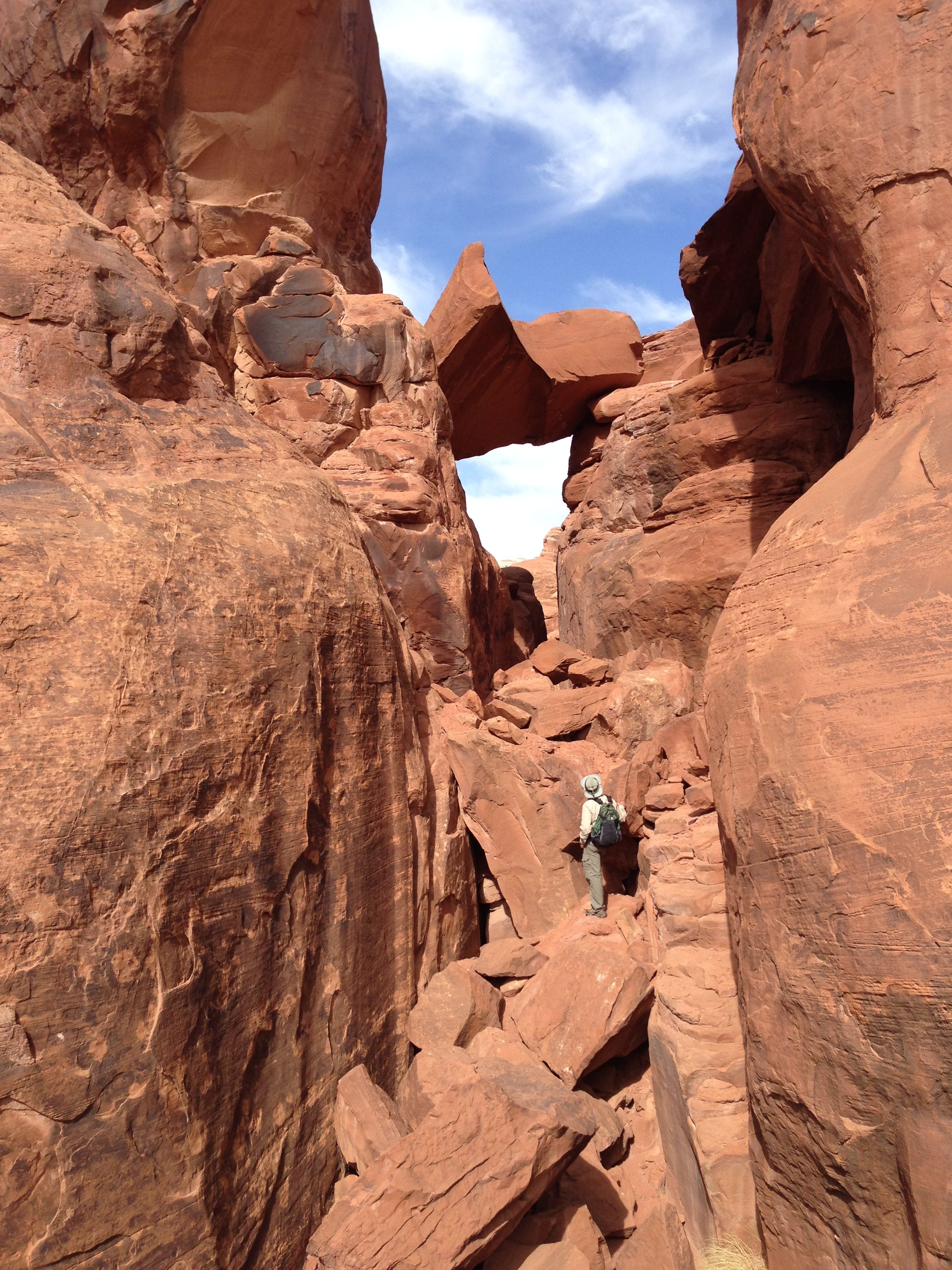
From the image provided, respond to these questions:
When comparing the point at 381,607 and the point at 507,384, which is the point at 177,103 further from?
the point at 381,607

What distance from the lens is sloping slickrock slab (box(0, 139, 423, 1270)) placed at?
2.88 meters

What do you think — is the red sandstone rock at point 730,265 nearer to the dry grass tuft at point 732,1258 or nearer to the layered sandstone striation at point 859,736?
the layered sandstone striation at point 859,736

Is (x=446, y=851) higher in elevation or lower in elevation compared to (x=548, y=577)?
lower

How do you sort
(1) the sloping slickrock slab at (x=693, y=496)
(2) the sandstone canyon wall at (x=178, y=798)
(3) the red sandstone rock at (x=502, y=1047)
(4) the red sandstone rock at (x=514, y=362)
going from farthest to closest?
(4) the red sandstone rock at (x=514, y=362), (1) the sloping slickrock slab at (x=693, y=496), (3) the red sandstone rock at (x=502, y=1047), (2) the sandstone canyon wall at (x=178, y=798)

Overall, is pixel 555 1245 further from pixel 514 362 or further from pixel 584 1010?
pixel 514 362

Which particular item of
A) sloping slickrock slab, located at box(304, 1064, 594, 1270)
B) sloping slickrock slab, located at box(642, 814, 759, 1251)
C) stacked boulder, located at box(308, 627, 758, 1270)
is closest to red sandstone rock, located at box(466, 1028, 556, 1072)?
stacked boulder, located at box(308, 627, 758, 1270)

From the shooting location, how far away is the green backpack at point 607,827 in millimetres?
5871

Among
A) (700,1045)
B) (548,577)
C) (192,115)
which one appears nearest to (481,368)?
(192,115)

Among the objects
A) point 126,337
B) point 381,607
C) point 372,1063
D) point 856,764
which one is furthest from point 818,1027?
point 126,337

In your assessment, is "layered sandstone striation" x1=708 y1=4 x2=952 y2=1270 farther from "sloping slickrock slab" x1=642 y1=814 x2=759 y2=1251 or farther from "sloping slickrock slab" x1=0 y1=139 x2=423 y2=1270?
"sloping slickrock slab" x1=0 y1=139 x2=423 y2=1270

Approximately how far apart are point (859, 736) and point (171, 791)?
280cm

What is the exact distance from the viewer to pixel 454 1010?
15.1 ft

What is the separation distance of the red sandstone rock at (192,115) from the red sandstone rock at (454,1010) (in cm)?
917

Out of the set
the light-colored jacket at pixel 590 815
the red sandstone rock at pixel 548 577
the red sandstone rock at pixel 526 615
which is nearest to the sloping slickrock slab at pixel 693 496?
the red sandstone rock at pixel 526 615
